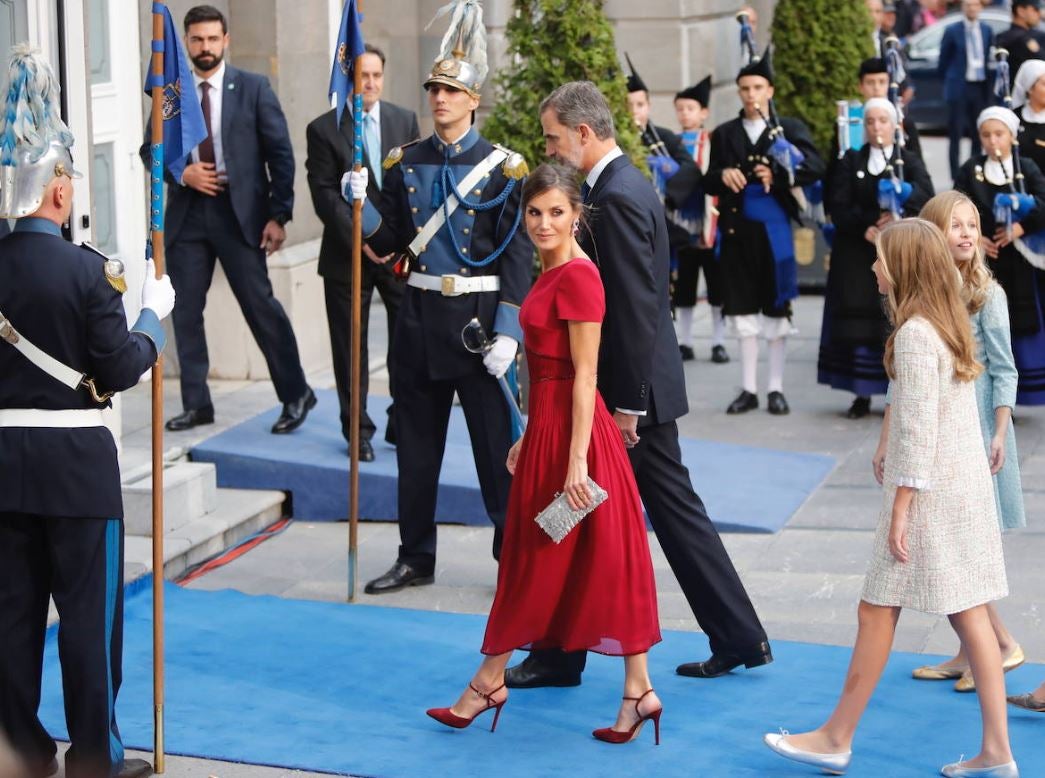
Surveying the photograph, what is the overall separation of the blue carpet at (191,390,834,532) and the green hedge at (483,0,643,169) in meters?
1.64

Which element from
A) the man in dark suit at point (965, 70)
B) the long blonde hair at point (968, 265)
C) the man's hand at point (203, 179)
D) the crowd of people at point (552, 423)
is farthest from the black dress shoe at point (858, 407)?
the man in dark suit at point (965, 70)

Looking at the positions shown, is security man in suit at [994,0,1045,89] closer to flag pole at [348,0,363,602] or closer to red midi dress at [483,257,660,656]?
flag pole at [348,0,363,602]

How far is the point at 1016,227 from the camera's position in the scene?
29.9 feet

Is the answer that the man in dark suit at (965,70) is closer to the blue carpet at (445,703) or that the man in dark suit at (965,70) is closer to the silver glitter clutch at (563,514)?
the blue carpet at (445,703)

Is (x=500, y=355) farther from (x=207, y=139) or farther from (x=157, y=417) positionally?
(x=207, y=139)

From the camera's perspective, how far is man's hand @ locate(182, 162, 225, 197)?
8398 mm

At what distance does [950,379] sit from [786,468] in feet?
12.5

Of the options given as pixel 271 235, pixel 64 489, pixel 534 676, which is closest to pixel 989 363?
pixel 534 676

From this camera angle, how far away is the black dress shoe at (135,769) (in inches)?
199

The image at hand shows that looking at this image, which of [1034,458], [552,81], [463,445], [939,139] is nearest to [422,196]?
[463,445]

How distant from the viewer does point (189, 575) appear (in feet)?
23.9

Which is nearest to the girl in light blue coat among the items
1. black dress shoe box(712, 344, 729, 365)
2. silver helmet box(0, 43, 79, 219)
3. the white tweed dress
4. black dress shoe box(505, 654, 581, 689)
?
the white tweed dress

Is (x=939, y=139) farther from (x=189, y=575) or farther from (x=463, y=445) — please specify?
(x=189, y=575)

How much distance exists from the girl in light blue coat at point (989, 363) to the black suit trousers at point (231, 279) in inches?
147
